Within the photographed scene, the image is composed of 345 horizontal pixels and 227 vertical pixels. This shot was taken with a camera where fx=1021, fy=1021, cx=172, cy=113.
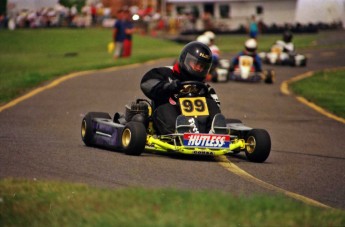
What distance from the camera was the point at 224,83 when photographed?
24.9 m

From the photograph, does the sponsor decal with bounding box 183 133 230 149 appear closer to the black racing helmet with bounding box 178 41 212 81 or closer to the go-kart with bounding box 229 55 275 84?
the black racing helmet with bounding box 178 41 212 81

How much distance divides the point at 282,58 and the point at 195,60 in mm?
21726

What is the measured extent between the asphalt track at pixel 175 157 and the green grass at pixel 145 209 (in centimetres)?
96

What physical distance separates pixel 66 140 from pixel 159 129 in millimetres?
1669

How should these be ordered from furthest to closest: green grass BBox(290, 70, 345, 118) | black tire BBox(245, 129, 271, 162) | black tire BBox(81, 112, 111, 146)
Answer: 1. green grass BBox(290, 70, 345, 118)
2. black tire BBox(81, 112, 111, 146)
3. black tire BBox(245, 129, 271, 162)

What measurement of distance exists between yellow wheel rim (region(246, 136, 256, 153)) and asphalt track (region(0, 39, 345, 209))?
16 centimetres

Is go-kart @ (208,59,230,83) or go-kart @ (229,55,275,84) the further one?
go-kart @ (229,55,275,84)

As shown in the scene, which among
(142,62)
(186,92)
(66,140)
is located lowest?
(142,62)

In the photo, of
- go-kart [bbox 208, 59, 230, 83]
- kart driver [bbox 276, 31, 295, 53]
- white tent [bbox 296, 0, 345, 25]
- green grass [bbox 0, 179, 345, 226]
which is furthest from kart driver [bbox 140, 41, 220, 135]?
white tent [bbox 296, 0, 345, 25]

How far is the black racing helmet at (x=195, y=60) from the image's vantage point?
11375mm

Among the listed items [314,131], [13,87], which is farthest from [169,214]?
[13,87]

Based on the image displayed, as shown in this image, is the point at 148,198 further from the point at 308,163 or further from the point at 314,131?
the point at 314,131

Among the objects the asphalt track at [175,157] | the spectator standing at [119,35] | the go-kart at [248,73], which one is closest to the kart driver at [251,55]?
the go-kart at [248,73]

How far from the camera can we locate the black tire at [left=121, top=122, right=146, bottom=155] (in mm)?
10453
